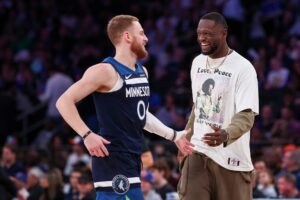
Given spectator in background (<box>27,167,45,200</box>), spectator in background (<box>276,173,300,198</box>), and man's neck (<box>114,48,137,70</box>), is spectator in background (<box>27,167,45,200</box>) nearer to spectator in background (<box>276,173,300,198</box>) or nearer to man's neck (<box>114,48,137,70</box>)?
spectator in background (<box>276,173,300,198</box>)

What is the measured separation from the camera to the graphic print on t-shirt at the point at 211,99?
7547 millimetres

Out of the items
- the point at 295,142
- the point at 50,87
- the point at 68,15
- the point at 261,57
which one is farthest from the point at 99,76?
the point at 68,15

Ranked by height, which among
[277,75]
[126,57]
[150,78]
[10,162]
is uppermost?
[150,78]

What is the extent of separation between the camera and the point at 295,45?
1652cm

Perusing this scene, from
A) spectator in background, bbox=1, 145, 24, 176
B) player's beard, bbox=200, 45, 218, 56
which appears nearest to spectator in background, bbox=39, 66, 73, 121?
spectator in background, bbox=1, 145, 24, 176

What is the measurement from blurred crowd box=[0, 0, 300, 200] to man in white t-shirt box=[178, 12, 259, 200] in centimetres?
361

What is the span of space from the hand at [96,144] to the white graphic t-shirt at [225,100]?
4.25ft

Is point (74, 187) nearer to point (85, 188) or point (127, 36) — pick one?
point (85, 188)

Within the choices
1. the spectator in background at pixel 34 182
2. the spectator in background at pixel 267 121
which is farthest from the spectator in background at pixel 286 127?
the spectator in background at pixel 34 182

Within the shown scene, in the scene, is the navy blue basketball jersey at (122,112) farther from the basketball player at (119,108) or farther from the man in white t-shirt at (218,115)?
the man in white t-shirt at (218,115)

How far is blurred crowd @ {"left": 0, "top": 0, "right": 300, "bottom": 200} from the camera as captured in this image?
41.3ft

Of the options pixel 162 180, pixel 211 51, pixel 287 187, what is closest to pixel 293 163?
pixel 287 187

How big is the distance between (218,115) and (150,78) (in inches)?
457

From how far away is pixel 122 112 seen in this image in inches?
273
